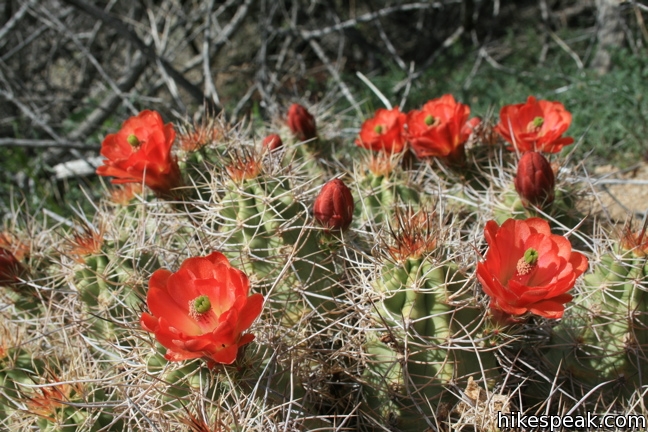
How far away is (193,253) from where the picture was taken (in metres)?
1.47

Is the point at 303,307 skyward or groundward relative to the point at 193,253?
groundward

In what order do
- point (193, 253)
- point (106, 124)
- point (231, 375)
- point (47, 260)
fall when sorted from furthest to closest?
point (106, 124), point (47, 260), point (193, 253), point (231, 375)

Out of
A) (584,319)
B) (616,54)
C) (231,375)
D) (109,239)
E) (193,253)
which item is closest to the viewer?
(231,375)

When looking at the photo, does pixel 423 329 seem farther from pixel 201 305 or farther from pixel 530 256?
pixel 201 305

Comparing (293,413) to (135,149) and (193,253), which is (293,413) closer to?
(193,253)

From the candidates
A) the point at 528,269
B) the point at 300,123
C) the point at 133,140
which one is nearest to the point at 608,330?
the point at 528,269

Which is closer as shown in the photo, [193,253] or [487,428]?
[487,428]

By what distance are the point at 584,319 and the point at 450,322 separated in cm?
36

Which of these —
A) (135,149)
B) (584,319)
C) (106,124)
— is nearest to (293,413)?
(584,319)

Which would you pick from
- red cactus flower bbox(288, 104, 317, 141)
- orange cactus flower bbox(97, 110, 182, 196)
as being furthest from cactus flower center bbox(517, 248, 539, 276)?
red cactus flower bbox(288, 104, 317, 141)

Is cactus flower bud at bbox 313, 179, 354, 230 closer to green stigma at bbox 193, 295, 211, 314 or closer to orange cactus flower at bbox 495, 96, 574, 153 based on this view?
green stigma at bbox 193, 295, 211, 314

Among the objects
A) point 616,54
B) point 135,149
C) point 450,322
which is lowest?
point 616,54

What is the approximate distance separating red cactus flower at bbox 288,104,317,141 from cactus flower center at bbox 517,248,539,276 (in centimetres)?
103

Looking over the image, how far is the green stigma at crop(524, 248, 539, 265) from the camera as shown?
3.67ft
